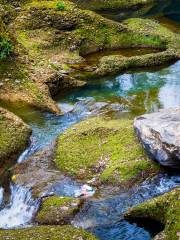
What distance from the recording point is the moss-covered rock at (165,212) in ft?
33.8

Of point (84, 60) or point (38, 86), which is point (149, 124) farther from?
point (84, 60)

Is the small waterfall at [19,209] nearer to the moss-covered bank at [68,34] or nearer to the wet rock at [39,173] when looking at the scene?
the wet rock at [39,173]

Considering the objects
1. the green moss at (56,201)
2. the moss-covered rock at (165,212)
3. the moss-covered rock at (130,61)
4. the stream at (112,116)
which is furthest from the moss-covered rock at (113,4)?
the moss-covered rock at (165,212)

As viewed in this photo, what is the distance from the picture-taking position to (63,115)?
17297 millimetres

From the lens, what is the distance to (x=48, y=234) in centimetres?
1053

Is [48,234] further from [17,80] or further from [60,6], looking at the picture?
[60,6]

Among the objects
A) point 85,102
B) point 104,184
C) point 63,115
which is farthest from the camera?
point 85,102

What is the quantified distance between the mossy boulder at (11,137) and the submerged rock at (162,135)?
141 inches

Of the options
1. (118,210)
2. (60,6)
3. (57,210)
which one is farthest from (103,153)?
(60,6)

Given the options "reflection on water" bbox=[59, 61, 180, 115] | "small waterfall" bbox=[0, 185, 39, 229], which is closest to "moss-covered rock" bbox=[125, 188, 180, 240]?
"small waterfall" bbox=[0, 185, 39, 229]

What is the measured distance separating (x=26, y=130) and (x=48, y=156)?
1.57 metres

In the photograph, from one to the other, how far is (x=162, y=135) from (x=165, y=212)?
270 centimetres

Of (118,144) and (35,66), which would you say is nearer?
(118,144)

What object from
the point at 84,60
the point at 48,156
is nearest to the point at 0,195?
the point at 48,156
